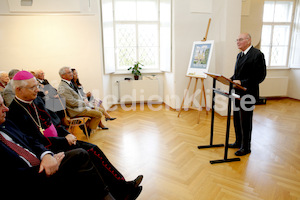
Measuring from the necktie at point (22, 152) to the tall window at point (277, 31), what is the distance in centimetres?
739

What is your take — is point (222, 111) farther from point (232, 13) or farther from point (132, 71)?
point (132, 71)

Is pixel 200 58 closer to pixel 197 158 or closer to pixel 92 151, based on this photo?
pixel 197 158

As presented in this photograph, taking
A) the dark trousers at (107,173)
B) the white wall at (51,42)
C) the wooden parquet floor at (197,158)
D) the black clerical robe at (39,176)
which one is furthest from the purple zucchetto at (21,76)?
the white wall at (51,42)

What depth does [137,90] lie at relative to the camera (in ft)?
20.1

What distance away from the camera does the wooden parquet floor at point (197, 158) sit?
85.7 inches

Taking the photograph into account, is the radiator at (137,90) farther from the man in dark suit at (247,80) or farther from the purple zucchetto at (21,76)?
the purple zucchetto at (21,76)

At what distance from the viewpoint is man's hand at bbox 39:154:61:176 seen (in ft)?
4.56

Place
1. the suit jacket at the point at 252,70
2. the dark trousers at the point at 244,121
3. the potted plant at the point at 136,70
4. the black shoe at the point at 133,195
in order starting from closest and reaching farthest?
the black shoe at the point at 133,195
the suit jacket at the point at 252,70
the dark trousers at the point at 244,121
the potted plant at the point at 136,70

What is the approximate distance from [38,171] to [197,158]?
2160mm

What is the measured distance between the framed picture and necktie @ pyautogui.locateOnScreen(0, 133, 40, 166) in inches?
147

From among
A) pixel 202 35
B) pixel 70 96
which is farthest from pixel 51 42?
pixel 202 35

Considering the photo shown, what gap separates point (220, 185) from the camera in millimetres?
2256

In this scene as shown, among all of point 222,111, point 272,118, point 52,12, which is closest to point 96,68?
point 52,12

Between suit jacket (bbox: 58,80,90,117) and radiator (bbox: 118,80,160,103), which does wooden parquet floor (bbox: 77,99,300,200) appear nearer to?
suit jacket (bbox: 58,80,90,117)
